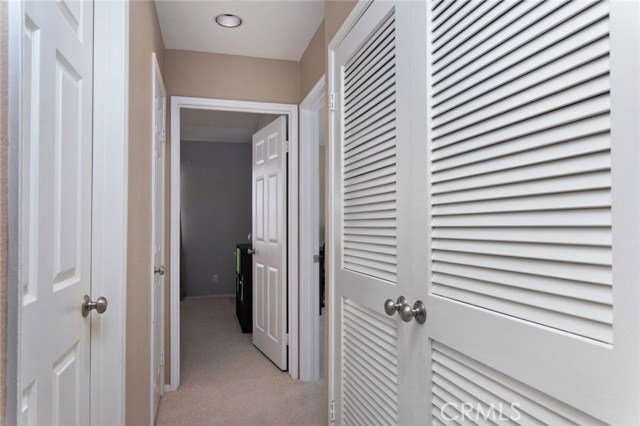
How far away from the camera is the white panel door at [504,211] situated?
0.62 m

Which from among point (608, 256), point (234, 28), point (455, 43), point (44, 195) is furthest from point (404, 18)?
point (234, 28)

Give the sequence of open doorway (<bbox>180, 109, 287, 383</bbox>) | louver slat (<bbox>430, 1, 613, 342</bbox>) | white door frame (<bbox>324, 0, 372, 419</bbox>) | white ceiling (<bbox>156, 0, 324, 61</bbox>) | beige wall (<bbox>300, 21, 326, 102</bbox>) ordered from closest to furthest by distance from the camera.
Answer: louver slat (<bbox>430, 1, 613, 342</bbox>), white door frame (<bbox>324, 0, 372, 419</bbox>), white ceiling (<bbox>156, 0, 324, 61</bbox>), beige wall (<bbox>300, 21, 326, 102</bbox>), open doorway (<bbox>180, 109, 287, 383</bbox>)

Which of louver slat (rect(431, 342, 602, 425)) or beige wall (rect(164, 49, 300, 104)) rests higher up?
beige wall (rect(164, 49, 300, 104))

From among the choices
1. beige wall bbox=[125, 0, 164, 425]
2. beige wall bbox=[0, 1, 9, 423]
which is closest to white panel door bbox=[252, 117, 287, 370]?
beige wall bbox=[125, 0, 164, 425]

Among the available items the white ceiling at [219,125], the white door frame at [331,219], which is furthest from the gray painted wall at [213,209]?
the white door frame at [331,219]

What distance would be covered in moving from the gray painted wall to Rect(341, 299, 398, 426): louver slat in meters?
4.87

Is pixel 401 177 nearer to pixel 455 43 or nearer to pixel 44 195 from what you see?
pixel 455 43

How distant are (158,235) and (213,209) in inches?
151

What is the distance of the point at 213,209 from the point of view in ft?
20.7

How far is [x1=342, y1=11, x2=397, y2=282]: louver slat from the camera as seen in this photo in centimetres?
133

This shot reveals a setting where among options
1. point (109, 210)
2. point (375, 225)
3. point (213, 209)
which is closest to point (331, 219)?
point (375, 225)

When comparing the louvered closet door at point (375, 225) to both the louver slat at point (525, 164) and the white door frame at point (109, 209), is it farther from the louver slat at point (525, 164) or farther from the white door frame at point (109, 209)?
the white door frame at point (109, 209)
